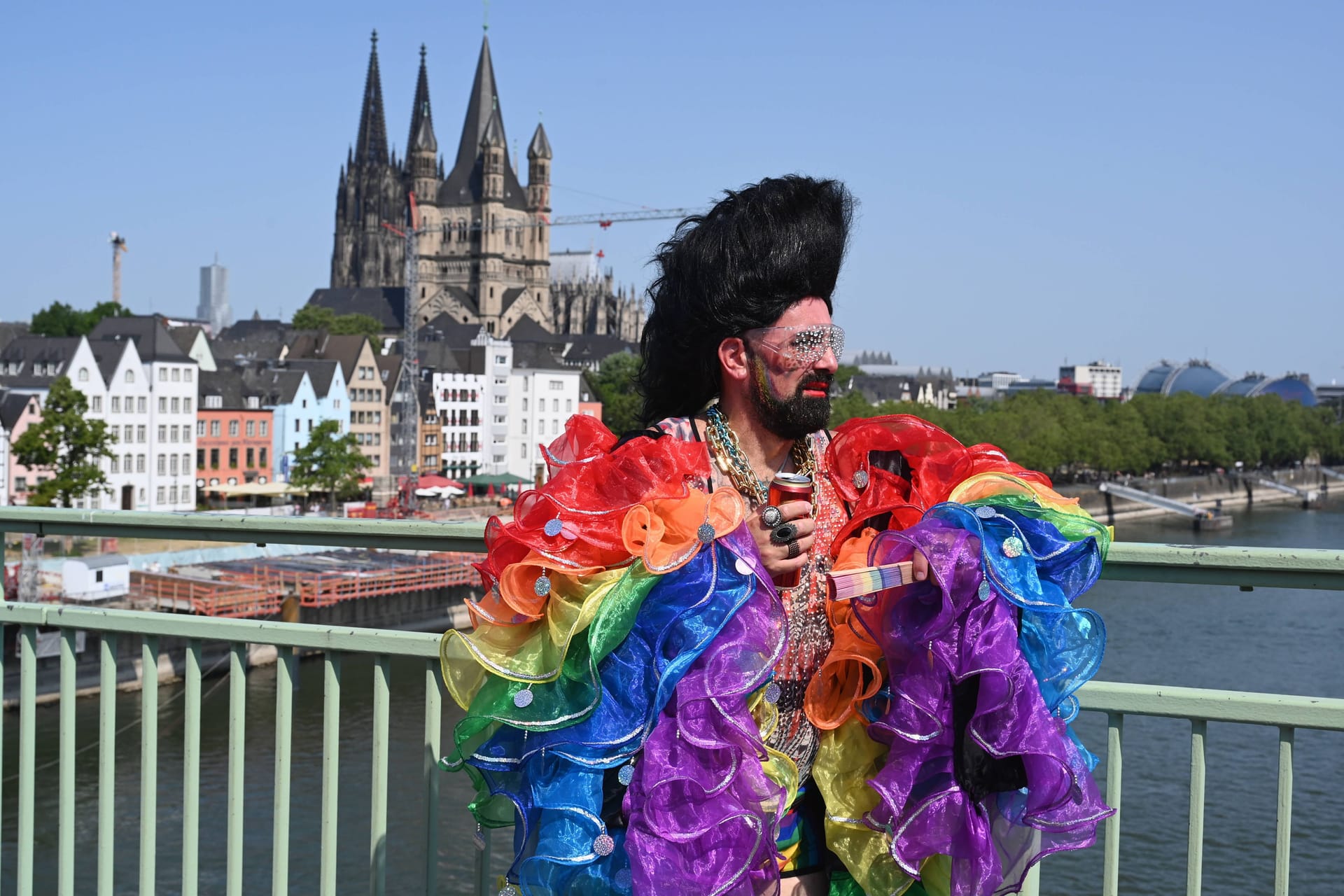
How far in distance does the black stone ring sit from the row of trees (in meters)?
57.2

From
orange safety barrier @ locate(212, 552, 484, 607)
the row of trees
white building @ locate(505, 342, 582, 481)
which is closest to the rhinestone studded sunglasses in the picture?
orange safety barrier @ locate(212, 552, 484, 607)

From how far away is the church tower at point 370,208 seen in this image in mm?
112312

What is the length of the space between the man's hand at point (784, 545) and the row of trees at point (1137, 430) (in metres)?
57.2

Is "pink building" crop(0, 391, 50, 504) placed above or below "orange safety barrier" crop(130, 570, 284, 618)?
above

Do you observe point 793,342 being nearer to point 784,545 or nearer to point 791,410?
point 791,410

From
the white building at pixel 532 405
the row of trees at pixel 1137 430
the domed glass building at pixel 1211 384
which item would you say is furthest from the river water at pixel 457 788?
the domed glass building at pixel 1211 384

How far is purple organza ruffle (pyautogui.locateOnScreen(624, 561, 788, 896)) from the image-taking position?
2.03 meters

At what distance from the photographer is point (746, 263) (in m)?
2.28

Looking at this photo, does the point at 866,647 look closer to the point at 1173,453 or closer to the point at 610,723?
the point at 610,723

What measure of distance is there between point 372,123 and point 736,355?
4710 inches

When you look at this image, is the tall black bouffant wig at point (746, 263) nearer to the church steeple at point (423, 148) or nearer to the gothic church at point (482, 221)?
the gothic church at point (482, 221)

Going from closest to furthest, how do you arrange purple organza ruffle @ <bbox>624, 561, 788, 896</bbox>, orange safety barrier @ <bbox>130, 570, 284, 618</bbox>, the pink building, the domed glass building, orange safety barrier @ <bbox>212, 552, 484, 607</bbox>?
1. purple organza ruffle @ <bbox>624, 561, 788, 896</bbox>
2. orange safety barrier @ <bbox>130, 570, 284, 618</bbox>
3. orange safety barrier @ <bbox>212, 552, 484, 607</bbox>
4. the pink building
5. the domed glass building

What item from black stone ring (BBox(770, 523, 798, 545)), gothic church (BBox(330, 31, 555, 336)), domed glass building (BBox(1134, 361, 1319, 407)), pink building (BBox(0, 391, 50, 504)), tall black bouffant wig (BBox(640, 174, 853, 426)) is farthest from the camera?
domed glass building (BBox(1134, 361, 1319, 407))

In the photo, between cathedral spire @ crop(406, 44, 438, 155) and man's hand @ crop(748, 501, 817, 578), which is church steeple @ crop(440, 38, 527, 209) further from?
man's hand @ crop(748, 501, 817, 578)
